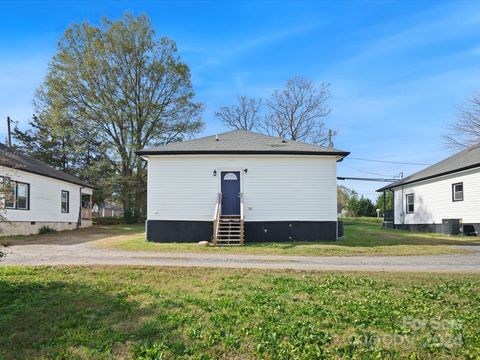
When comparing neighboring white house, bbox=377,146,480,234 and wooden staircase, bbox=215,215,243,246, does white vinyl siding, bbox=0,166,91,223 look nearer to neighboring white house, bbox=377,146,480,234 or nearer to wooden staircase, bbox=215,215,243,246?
wooden staircase, bbox=215,215,243,246

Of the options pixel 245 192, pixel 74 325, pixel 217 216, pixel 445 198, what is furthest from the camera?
pixel 445 198

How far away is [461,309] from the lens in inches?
210

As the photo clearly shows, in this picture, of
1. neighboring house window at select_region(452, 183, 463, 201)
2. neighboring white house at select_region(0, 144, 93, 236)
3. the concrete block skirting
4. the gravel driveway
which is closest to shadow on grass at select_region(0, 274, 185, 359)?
the gravel driveway

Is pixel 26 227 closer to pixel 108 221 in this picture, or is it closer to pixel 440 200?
pixel 108 221

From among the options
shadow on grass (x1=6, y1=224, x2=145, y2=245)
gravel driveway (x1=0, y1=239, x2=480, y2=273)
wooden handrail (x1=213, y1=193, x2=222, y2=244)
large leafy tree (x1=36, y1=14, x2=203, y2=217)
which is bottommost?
shadow on grass (x1=6, y1=224, x2=145, y2=245)

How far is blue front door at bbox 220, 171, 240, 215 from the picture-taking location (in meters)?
15.6

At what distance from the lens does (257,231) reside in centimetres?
1529

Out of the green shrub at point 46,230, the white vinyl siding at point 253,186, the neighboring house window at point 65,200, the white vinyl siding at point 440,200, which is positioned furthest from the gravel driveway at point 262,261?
the neighboring house window at point 65,200

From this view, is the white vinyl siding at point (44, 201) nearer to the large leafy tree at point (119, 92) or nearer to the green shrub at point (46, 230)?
the green shrub at point (46, 230)

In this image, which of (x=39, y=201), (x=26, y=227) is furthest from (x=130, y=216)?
(x=26, y=227)

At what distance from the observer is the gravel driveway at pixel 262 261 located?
29.3 feet

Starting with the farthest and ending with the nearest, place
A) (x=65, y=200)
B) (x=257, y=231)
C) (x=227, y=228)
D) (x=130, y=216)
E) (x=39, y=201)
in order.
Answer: (x=130, y=216) → (x=65, y=200) → (x=39, y=201) → (x=257, y=231) → (x=227, y=228)

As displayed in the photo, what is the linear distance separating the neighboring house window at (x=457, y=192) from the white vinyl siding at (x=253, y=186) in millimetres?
8717

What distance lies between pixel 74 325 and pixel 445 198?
2110 centimetres
